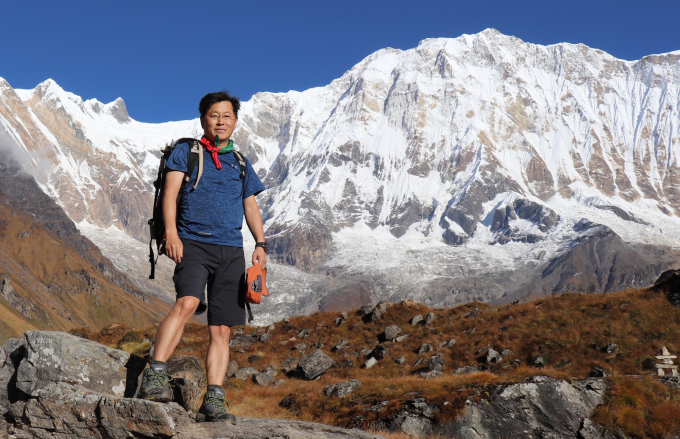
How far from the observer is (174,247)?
7.82 metres

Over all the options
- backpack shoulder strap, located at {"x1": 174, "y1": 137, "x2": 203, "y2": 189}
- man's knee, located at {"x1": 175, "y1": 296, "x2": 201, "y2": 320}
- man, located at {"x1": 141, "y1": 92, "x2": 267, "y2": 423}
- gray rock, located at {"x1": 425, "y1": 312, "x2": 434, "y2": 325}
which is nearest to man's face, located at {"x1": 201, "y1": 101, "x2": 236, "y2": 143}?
man, located at {"x1": 141, "y1": 92, "x2": 267, "y2": 423}

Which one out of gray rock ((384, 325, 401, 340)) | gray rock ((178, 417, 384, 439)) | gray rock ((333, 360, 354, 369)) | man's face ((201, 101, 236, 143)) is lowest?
gray rock ((333, 360, 354, 369))

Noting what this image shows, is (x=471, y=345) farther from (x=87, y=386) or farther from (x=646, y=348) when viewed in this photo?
(x=87, y=386)

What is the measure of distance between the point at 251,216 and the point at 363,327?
87.9ft

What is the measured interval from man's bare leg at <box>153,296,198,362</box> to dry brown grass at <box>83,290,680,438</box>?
8.74 m

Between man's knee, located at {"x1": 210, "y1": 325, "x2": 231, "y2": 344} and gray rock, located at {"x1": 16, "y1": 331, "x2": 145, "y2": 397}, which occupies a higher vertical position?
man's knee, located at {"x1": 210, "y1": 325, "x2": 231, "y2": 344}

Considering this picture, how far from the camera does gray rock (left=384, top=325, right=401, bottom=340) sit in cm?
3238

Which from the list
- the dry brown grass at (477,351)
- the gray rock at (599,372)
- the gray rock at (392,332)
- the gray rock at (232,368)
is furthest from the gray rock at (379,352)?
the gray rock at (599,372)

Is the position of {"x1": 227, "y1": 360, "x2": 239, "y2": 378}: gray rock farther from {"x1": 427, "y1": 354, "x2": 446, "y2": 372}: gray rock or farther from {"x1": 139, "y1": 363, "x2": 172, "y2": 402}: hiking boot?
{"x1": 139, "y1": 363, "x2": 172, "y2": 402}: hiking boot

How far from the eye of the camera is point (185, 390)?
8.30 metres

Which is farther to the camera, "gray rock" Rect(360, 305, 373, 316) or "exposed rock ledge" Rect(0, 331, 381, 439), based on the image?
"gray rock" Rect(360, 305, 373, 316)

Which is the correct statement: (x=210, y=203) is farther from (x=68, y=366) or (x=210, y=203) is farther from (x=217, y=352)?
(x=68, y=366)

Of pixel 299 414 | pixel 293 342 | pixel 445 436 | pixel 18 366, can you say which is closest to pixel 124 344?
pixel 293 342

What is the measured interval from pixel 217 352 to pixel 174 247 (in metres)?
1.81
